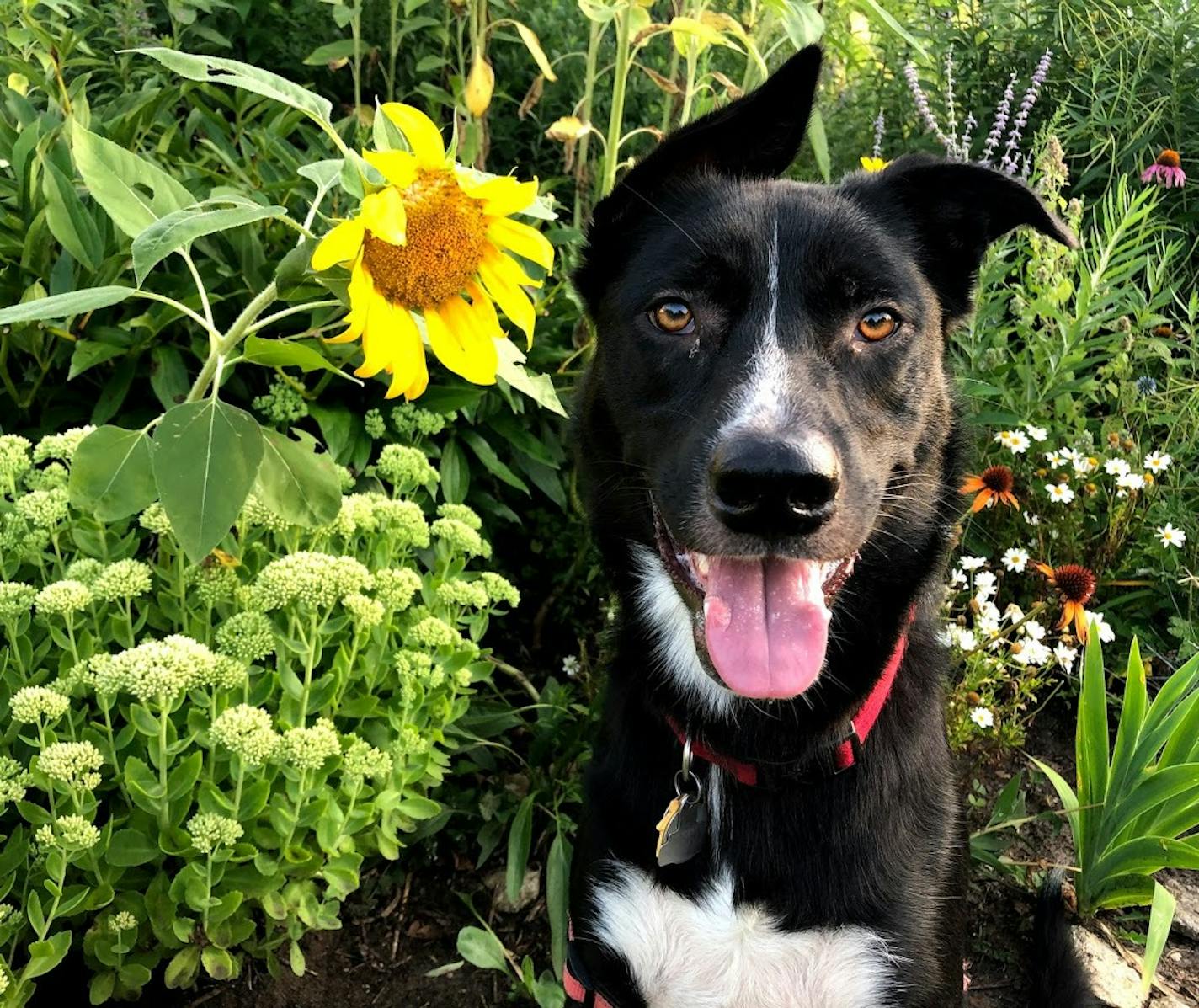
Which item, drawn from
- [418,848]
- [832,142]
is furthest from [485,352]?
[832,142]

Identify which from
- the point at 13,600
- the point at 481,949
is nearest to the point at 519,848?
the point at 481,949

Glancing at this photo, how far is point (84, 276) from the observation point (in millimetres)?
2838

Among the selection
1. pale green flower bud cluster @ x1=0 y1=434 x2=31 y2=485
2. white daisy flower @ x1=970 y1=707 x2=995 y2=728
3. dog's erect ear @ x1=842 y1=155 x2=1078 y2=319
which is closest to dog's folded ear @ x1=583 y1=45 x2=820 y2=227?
dog's erect ear @ x1=842 y1=155 x2=1078 y2=319

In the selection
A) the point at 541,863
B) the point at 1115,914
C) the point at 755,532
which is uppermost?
the point at 755,532

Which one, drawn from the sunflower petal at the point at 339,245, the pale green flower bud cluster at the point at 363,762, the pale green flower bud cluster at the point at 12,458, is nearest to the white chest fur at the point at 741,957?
the pale green flower bud cluster at the point at 363,762

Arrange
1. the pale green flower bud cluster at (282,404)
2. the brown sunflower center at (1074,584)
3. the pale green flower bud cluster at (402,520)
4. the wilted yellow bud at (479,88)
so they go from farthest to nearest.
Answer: the wilted yellow bud at (479,88) < the brown sunflower center at (1074,584) < the pale green flower bud cluster at (282,404) < the pale green flower bud cluster at (402,520)

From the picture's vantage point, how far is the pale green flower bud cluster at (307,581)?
1.84 meters

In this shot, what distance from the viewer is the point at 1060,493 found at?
3.16 m

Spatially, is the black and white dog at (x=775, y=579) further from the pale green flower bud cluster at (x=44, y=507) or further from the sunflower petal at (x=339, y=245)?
the pale green flower bud cluster at (x=44, y=507)

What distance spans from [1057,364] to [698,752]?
202cm

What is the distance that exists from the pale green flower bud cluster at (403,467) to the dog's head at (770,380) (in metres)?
0.40

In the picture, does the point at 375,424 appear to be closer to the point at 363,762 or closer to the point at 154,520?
the point at 154,520

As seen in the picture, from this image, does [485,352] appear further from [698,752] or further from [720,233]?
[698,752]

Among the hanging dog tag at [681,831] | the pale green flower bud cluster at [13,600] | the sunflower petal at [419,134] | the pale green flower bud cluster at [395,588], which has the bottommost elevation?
the hanging dog tag at [681,831]
